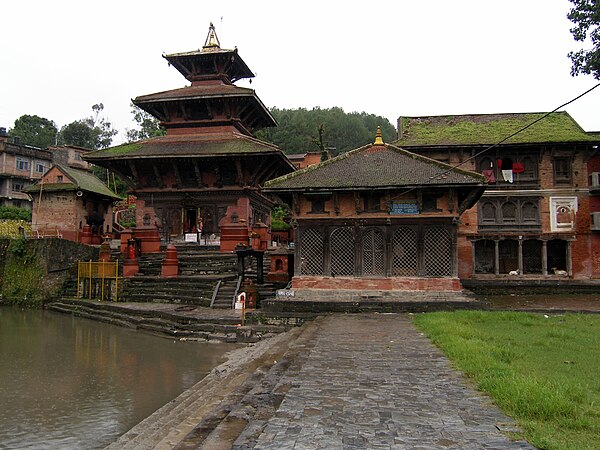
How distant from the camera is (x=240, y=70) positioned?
118ft

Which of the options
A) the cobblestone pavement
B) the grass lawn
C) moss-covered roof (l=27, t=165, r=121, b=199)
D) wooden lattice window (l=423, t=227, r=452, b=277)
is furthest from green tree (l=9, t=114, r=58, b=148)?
the cobblestone pavement

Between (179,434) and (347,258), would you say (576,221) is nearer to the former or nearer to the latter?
(347,258)

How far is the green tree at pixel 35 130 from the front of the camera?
79938 mm

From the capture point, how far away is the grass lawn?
5.24 metres

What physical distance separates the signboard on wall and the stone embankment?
7.89m

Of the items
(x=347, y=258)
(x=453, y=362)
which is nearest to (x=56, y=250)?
(x=347, y=258)

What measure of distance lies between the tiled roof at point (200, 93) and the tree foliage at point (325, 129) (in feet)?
124

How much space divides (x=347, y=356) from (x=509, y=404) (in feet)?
12.9

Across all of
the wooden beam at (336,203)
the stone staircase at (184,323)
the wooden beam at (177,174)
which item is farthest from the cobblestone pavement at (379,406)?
the wooden beam at (177,174)

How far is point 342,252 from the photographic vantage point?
18641mm

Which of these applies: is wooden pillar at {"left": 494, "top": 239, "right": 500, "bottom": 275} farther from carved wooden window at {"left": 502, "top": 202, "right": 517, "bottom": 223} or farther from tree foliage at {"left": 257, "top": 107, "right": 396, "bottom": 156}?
tree foliage at {"left": 257, "top": 107, "right": 396, "bottom": 156}

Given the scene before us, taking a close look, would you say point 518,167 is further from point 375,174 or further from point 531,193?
point 375,174

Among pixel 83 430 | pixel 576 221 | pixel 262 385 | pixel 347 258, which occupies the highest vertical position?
pixel 576 221

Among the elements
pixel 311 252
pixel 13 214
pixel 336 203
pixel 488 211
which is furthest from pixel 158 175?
pixel 13 214
